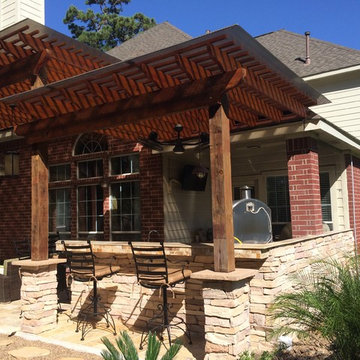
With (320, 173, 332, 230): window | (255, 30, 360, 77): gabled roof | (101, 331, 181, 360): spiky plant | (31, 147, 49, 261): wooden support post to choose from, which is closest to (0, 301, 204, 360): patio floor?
(31, 147, 49, 261): wooden support post

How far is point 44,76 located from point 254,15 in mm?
13498

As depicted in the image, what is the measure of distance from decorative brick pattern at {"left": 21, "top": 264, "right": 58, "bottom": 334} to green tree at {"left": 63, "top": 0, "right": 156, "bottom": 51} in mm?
24257

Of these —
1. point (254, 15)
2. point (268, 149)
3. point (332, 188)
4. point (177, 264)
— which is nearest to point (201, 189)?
point (268, 149)

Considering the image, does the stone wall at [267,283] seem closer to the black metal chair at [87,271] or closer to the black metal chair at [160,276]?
the black metal chair at [160,276]

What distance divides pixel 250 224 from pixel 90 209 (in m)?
5.06

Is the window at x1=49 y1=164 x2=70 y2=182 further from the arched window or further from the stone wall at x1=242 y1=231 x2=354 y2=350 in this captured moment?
the stone wall at x1=242 y1=231 x2=354 y2=350

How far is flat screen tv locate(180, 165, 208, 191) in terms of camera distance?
8.99 metres

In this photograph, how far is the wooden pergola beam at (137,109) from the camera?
4473 millimetres

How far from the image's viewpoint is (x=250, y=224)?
20.4 feet

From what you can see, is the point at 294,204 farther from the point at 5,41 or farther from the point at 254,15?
the point at 254,15

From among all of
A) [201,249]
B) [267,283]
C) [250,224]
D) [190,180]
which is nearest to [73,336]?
[201,249]

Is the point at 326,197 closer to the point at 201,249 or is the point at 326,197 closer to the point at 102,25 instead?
the point at 201,249

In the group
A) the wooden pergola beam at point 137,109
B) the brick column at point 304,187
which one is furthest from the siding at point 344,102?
the wooden pergola beam at point 137,109

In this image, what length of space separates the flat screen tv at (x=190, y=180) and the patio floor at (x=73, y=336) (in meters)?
3.53
